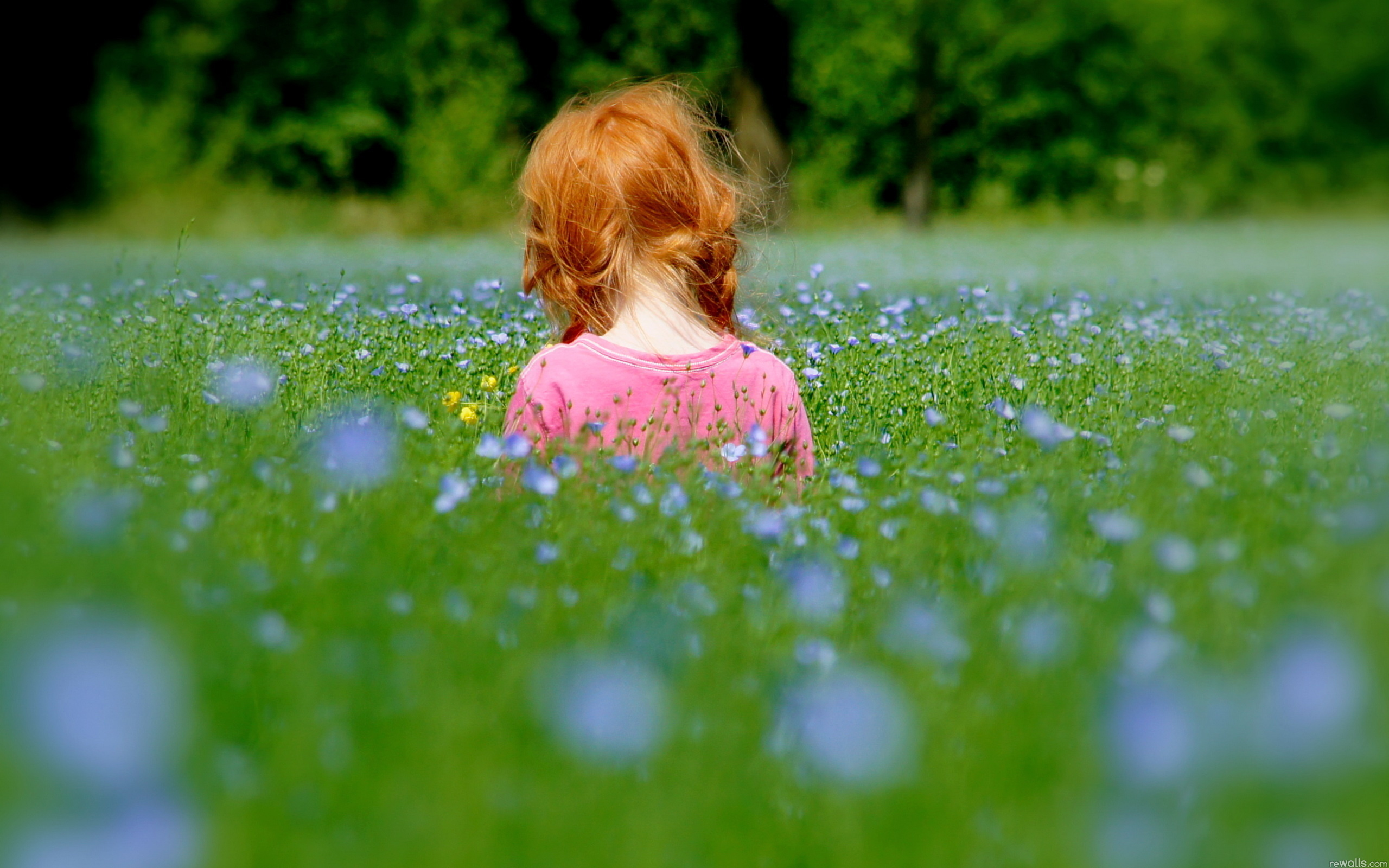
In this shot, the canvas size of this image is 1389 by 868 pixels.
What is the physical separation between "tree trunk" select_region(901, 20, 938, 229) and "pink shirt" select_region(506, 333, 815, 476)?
Result: 2445cm

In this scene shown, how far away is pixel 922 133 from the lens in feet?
94.0

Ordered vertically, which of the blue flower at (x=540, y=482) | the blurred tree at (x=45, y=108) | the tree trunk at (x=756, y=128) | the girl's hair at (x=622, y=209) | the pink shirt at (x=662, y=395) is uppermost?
the girl's hair at (x=622, y=209)

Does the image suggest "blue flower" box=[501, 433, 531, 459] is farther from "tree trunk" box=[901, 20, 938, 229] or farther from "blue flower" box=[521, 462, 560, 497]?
"tree trunk" box=[901, 20, 938, 229]

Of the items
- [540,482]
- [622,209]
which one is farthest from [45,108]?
Result: [540,482]

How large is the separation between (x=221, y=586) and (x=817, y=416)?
226 centimetres

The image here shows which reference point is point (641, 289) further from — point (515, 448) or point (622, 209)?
point (515, 448)

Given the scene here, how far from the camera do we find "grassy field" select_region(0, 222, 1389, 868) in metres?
1.34

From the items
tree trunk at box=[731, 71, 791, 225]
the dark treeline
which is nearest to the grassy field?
tree trunk at box=[731, 71, 791, 225]

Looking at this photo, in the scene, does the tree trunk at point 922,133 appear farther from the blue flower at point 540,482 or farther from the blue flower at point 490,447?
the blue flower at point 540,482

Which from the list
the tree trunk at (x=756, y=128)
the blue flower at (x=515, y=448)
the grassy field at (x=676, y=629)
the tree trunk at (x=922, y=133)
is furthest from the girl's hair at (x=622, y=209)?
the tree trunk at (x=922, y=133)

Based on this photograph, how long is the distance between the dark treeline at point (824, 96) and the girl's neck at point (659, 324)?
19710mm

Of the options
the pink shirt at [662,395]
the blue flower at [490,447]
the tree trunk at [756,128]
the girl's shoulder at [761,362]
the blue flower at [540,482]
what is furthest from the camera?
the tree trunk at [756,128]

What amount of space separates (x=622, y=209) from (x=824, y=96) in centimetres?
2916

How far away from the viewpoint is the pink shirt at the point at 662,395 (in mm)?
3074
